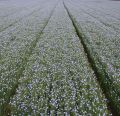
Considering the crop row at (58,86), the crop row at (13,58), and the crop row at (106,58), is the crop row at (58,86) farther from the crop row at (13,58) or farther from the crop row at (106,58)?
the crop row at (106,58)

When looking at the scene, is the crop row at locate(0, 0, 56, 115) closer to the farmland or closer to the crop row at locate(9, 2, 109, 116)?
the farmland

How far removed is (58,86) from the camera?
11.0 m

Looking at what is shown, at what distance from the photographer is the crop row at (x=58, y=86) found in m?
9.03

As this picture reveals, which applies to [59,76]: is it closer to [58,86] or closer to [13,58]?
[58,86]

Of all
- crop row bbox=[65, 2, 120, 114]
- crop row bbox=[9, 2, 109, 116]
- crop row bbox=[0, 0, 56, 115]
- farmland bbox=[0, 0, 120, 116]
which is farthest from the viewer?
crop row bbox=[65, 2, 120, 114]

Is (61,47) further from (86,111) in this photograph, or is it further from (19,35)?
(86,111)

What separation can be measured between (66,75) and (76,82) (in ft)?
3.53

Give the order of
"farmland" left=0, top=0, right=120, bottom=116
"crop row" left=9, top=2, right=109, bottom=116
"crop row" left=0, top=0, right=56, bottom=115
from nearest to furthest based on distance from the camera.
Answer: "crop row" left=9, top=2, right=109, bottom=116 < "farmland" left=0, top=0, right=120, bottom=116 < "crop row" left=0, top=0, right=56, bottom=115

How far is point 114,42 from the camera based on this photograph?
1955 cm

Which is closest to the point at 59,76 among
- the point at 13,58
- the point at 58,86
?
the point at 58,86

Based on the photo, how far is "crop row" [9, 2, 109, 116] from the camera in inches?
356

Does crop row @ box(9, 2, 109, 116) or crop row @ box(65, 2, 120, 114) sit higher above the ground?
crop row @ box(9, 2, 109, 116)

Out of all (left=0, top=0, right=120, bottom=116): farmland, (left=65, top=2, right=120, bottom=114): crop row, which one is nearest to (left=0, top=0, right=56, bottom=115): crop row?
(left=0, top=0, right=120, bottom=116): farmland

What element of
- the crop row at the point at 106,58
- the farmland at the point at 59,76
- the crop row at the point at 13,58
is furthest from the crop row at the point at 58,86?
the crop row at the point at 106,58
